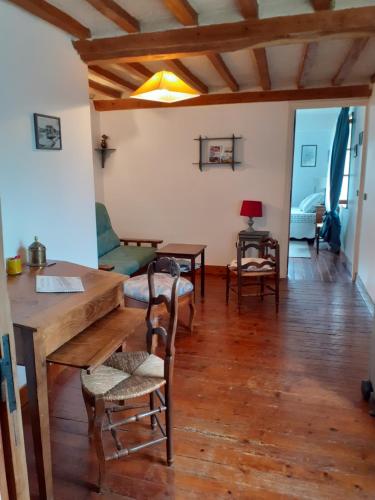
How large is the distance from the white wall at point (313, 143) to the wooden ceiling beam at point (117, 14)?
5.68m

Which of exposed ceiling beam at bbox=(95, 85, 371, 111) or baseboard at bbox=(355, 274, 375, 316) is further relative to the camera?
exposed ceiling beam at bbox=(95, 85, 371, 111)

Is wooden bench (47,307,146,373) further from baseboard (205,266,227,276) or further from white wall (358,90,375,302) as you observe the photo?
baseboard (205,266,227,276)

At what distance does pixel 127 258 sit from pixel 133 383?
2.60 meters

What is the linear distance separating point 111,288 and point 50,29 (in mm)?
1881

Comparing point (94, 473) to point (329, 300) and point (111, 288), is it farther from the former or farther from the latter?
point (329, 300)

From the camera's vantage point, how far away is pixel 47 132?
2.63m

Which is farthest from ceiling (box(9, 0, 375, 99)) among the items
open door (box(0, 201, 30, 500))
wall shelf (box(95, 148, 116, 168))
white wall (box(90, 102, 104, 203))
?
open door (box(0, 201, 30, 500))

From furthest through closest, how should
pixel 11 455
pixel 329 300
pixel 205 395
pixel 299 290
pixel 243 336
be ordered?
1. pixel 299 290
2. pixel 329 300
3. pixel 243 336
4. pixel 205 395
5. pixel 11 455

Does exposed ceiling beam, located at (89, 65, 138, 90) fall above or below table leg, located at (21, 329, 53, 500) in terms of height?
above

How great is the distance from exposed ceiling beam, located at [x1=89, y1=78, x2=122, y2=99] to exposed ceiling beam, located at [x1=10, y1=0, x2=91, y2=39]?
70.5 inches

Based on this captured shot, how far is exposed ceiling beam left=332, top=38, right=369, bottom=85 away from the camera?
10.3 ft

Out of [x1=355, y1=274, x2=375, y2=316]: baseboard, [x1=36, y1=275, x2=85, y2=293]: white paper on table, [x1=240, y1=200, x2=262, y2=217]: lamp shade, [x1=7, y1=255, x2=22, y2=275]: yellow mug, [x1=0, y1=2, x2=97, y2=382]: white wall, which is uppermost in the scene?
[x1=0, y1=2, x2=97, y2=382]: white wall

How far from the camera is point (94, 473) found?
1824 mm

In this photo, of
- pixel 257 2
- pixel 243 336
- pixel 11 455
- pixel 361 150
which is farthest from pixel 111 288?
pixel 361 150
